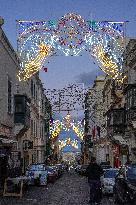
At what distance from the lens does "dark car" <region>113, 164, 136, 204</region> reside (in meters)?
A: 19.3

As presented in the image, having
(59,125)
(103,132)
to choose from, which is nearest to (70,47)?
(103,132)

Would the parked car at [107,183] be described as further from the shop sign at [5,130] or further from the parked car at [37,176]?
the shop sign at [5,130]

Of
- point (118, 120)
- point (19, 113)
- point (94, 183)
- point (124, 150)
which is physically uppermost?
point (118, 120)

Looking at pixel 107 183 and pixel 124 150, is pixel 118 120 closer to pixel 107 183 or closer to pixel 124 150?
pixel 124 150

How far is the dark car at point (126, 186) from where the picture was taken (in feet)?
63.5

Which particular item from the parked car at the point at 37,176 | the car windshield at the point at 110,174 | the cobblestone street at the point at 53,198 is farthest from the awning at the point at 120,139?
the car windshield at the point at 110,174

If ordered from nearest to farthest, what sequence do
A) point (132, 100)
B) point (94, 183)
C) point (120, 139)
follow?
point (94, 183) → point (132, 100) → point (120, 139)

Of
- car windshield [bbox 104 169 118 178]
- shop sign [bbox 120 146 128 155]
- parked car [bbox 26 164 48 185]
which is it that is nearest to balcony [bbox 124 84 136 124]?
shop sign [bbox 120 146 128 155]

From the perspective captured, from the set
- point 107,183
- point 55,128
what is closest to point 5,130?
point 107,183

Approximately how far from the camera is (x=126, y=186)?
2030 cm

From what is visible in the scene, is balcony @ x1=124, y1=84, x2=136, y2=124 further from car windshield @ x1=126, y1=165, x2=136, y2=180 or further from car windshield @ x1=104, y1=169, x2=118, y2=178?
car windshield @ x1=126, y1=165, x2=136, y2=180

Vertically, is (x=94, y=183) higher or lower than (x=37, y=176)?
lower

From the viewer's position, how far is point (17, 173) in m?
30.2

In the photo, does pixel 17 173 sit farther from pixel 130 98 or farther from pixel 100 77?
pixel 100 77
